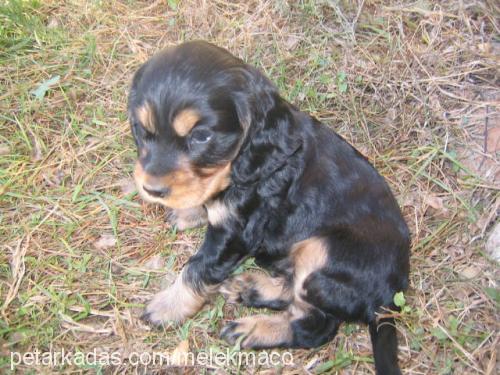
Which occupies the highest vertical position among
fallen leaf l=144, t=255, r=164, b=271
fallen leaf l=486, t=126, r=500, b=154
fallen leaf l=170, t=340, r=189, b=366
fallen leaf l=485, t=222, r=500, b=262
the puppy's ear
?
the puppy's ear

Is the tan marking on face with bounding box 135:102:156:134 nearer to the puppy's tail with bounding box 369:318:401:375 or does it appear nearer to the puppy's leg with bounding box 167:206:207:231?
the puppy's leg with bounding box 167:206:207:231

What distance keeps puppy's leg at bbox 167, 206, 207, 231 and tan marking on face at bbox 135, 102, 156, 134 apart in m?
1.19

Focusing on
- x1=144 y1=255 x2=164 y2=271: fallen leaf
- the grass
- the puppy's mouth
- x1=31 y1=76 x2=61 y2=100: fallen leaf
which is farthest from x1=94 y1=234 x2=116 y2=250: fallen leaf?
x1=31 y1=76 x2=61 y2=100: fallen leaf

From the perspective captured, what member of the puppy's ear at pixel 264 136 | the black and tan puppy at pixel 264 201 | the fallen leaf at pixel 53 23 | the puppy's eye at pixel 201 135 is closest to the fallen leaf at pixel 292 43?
the black and tan puppy at pixel 264 201

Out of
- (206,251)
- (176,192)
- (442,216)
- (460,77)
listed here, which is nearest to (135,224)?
(206,251)

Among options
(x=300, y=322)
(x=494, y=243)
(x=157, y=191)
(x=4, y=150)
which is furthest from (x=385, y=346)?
(x=4, y=150)

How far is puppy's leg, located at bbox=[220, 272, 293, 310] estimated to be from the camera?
344 centimetres

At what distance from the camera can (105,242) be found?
3789 millimetres

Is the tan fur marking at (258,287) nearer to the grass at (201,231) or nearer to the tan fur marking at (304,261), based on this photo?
the grass at (201,231)

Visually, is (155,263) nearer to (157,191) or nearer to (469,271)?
(157,191)

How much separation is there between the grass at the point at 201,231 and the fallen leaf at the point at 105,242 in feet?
0.04

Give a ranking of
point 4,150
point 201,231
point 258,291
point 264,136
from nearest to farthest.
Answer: point 264,136
point 258,291
point 201,231
point 4,150

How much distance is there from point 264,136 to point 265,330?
126 cm

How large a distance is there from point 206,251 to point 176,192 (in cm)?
67
